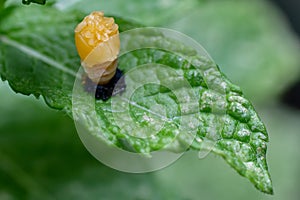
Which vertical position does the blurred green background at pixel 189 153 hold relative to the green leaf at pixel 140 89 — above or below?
below

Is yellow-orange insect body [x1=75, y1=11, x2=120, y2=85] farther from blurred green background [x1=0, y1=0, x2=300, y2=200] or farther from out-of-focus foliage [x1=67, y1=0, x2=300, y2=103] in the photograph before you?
out-of-focus foliage [x1=67, y1=0, x2=300, y2=103]

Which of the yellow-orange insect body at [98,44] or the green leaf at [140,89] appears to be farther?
the yellow-orange insect body at [98,44]

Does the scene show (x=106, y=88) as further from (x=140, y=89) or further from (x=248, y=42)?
(x=248, y=42)

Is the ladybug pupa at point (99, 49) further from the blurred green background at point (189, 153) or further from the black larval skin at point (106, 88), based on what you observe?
the blurred green background at point (189, 153)

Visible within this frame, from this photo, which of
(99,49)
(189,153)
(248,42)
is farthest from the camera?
(248,42)

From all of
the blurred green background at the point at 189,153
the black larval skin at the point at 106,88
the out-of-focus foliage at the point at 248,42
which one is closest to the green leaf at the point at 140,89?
the black larval skin at the point at 106,88

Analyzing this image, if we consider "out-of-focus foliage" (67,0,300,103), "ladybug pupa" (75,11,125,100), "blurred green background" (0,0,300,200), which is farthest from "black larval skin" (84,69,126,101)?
"out-of-focus foliage" (67,0,300,103)

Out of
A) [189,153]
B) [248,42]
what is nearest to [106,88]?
[189,153]
